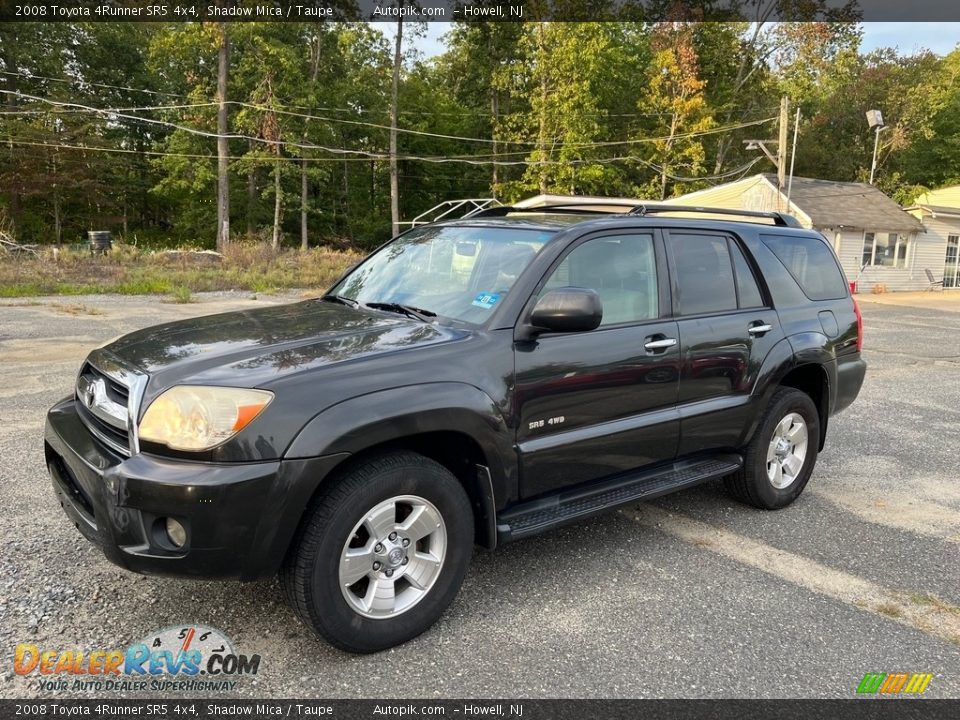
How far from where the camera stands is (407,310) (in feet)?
11.5

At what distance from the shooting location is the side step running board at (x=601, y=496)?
311 centimetres

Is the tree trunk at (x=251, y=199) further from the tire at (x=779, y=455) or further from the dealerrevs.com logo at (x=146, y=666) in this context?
the dealerrevs.com logo at (x=146, y=666)

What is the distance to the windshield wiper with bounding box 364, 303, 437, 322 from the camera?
3.40m

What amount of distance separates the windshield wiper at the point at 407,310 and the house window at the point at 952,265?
32583 mm

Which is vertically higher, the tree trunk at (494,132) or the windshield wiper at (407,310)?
the tree trunk at (494,132)

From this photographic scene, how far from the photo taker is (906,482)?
502 cm

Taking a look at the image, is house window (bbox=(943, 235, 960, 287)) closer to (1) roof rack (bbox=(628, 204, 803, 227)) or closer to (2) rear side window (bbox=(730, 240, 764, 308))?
(1) roof rack (bbox=(628, 204, 803, 227))

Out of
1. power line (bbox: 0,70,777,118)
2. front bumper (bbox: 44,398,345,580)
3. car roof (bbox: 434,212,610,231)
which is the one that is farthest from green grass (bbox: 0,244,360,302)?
front bumper (bbox: 44,398,345,580)

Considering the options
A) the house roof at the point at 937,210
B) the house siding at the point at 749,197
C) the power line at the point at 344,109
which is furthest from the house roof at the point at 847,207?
the power line at the point at 344,109

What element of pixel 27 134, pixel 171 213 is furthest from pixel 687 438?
pixel 171 213

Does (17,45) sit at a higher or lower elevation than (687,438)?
higher

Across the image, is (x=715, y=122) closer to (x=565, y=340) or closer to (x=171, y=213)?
(x=171, y=213)

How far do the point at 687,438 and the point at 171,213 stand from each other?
50.6 meters

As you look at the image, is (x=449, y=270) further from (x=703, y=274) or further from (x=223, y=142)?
(x=223, y=142)
